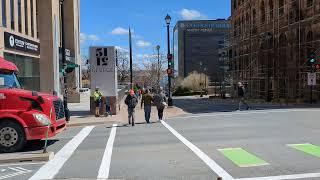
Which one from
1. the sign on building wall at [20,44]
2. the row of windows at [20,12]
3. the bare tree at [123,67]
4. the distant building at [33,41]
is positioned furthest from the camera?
the bare tree at [123,67]

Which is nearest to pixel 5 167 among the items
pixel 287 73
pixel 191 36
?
pixel 287 73

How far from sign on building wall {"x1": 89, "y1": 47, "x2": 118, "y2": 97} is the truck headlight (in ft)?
49.3

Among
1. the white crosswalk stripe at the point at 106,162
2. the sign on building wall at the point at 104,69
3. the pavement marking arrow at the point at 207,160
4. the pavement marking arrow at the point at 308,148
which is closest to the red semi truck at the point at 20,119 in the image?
the white crosswalk stripe at the point at 106,162

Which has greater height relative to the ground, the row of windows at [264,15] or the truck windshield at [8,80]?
the row of windows at [264,15]

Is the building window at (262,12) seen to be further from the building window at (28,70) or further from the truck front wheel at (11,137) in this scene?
the truck front wheel at (11,137)

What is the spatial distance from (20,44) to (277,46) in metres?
23.6

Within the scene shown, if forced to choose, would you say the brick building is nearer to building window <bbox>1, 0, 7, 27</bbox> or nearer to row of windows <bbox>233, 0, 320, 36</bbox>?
row of windows <bbox>233, 0, 320, 36</bbox>

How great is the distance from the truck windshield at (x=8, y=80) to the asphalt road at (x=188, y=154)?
2.14 meters

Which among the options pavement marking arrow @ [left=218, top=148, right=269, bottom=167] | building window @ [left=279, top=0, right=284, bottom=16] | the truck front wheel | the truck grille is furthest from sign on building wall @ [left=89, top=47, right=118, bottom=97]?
building window @ [left=279, top=0, right=284, bottom=16]

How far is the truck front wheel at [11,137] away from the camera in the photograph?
13.9 meters

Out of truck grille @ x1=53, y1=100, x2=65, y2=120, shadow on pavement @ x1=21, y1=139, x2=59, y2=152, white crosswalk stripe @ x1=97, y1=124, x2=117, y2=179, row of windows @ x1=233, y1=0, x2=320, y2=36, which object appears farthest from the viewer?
row of windows @ x1=233, y1=0, x2=320, y2=36

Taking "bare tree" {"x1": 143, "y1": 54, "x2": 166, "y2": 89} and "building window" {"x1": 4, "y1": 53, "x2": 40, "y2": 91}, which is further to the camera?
"bare tree" {"x1": 143, "y1": 54, "x2": 166, "y2": 89}

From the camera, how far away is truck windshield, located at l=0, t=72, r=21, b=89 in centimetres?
1476

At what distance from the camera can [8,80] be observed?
15.1 metres
